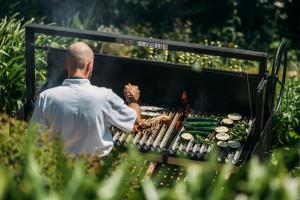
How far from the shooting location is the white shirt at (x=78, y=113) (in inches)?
244

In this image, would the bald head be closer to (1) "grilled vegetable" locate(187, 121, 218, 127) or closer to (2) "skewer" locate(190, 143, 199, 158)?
(2) "skewer" locate(190, 143, 199, 158)

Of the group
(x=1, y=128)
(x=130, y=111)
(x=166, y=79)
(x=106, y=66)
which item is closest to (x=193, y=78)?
(x=166, y=79)

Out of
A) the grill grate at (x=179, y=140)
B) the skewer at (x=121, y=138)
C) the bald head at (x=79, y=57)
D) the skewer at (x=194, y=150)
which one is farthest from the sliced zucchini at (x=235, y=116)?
the bald head at (x=79, y=57)

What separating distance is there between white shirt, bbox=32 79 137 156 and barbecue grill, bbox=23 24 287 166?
27.6 inches

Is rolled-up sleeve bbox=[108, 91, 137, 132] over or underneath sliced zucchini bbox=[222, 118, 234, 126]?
over

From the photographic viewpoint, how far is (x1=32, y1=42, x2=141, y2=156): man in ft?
20.3

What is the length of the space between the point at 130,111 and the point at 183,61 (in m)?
2.89

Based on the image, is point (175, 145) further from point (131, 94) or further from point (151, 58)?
point (151, 58)

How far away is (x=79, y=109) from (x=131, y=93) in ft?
4.43

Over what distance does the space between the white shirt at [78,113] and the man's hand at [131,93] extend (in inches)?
45.2

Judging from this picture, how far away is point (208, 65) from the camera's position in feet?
30.9

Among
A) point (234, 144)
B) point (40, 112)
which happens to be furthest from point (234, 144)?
point (40, 112)

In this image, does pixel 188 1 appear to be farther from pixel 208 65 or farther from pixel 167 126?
pixel 167 126

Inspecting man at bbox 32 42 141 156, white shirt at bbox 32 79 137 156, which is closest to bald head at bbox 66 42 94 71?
man at bbox 32 42 141 156
